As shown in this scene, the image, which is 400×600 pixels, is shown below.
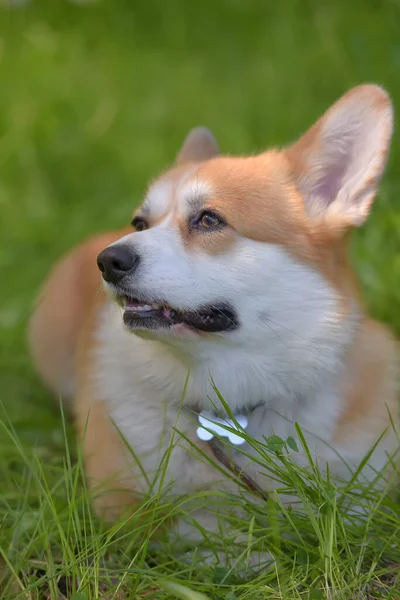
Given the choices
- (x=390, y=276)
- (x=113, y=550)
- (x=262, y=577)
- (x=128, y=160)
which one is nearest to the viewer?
(x=262, y=577)

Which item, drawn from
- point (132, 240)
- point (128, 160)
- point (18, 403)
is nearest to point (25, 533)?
point (132, 240)

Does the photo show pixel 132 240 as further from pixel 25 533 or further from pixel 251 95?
pixel 251 95

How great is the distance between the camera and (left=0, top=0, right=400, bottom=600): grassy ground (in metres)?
2.12

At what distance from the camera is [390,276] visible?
3934 mm

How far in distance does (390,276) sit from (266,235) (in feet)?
5.51

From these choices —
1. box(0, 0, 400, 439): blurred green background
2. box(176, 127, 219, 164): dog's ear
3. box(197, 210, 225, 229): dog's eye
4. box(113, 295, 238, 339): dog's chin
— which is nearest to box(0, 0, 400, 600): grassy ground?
box(0, 0, 400, 439): blurred green background

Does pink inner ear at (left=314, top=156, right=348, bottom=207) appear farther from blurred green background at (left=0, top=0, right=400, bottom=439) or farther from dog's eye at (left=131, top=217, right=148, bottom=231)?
blurred green background at (left=0, top=0, right=400, bottom=439)

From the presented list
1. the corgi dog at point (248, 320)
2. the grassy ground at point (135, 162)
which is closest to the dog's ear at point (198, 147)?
the corgi dog at point (248, 320)

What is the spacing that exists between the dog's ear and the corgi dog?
0.41 meters

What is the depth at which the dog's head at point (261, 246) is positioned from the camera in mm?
2357

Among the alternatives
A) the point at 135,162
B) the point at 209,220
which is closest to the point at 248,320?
the point at 209,220

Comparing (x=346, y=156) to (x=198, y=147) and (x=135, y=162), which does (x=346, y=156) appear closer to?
(x=198, y=147)

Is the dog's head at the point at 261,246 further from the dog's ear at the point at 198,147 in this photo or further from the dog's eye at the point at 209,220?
the dog's ear at the point at 198,147

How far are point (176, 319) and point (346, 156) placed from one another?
0.84 metres
